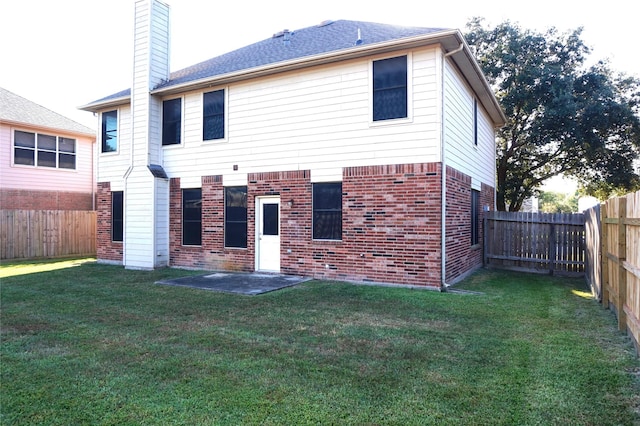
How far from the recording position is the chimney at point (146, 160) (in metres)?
11.8

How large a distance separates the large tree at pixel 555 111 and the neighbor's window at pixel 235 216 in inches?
517

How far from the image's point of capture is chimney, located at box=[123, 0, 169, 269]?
38.8ft

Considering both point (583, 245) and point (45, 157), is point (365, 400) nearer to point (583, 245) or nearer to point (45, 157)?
point (583, 245)

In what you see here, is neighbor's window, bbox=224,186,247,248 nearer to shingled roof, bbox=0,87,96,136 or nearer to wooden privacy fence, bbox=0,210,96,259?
wooden privacy fence, bbox=0,210,96,259

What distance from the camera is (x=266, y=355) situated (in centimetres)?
452

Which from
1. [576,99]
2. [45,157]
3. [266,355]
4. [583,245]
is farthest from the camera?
[45,157]

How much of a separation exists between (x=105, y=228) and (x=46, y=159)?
7.45m

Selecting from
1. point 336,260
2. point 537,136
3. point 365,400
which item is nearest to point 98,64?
point 336,260

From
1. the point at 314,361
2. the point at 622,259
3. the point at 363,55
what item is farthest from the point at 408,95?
the point at 314,361

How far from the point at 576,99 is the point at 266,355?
17924 mm

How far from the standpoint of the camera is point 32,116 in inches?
720

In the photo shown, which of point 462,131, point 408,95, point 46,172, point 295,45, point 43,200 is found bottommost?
point 43,200

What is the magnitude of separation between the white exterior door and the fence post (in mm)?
7081

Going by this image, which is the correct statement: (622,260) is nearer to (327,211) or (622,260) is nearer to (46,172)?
(327,211)
